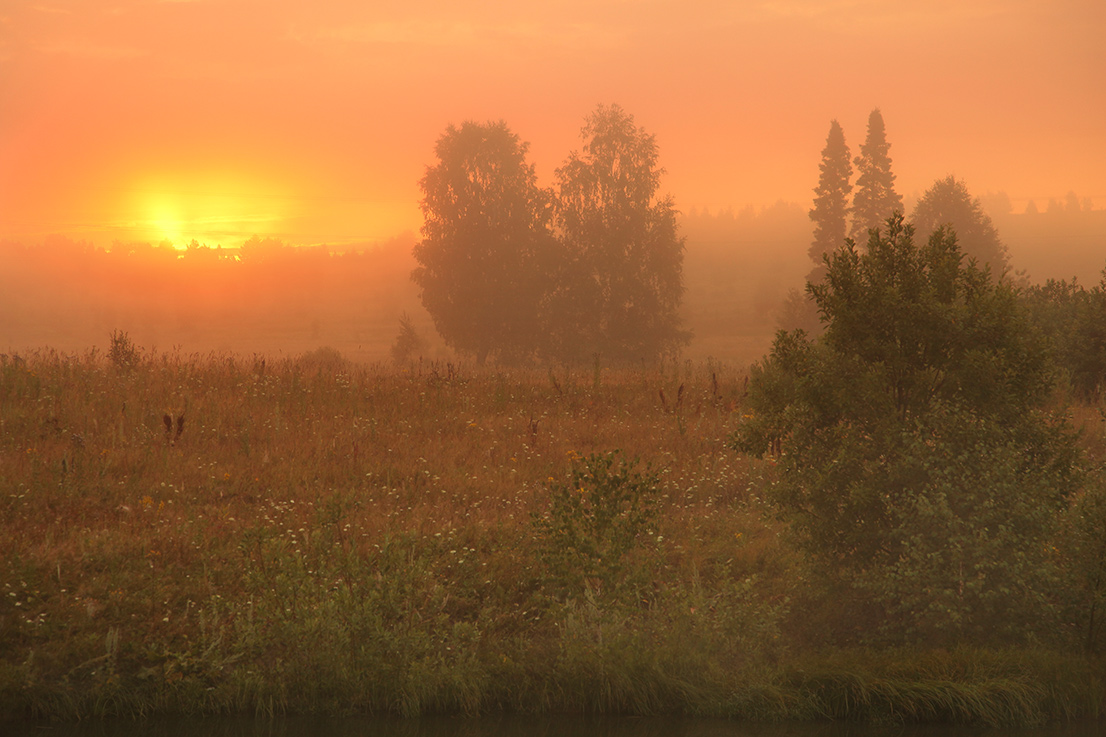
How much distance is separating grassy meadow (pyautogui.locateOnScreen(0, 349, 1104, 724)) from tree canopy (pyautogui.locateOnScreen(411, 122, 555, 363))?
28219mm

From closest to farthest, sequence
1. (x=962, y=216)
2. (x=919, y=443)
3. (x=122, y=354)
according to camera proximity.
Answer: (x=919, y=443) → (x=122, y=354) → (x=962, y=216)

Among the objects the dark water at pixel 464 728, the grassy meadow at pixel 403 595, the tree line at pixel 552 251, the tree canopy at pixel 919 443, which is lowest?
the dark water at pixel 464 728

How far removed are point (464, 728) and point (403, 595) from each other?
5.00 feet

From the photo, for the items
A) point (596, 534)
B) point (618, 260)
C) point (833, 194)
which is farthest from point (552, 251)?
point (596, 534)

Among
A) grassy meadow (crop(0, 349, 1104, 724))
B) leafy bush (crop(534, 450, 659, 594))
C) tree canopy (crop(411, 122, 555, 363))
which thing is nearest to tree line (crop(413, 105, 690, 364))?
tree canopy (crop(411, 122, 555, 363))

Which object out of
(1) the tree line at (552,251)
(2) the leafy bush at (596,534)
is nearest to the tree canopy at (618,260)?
(1) the tree line at (552,251)

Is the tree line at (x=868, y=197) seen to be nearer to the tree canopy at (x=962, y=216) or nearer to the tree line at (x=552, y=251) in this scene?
the tree canopy at (x=962, y=216)

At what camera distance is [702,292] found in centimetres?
8788

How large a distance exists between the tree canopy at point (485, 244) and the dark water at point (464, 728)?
34.6m

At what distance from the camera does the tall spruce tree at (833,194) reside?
5184 cm

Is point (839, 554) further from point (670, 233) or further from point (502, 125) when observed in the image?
point (502, 125)

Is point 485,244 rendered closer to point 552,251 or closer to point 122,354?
point 552,251

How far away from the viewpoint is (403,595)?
793cm

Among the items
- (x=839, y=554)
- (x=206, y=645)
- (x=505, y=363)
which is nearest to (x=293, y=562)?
(x=206, y=645)
